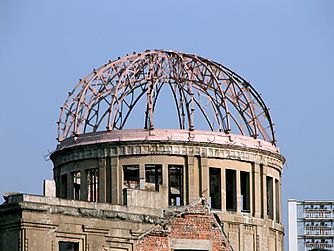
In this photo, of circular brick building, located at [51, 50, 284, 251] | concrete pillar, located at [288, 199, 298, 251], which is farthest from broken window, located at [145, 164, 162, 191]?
Result: concrete pillar, located at [288, 199, 298, 251]

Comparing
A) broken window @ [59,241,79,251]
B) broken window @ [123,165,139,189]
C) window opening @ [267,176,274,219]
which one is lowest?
broken window @ [59,241,79,251]

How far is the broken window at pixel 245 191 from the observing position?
231ft

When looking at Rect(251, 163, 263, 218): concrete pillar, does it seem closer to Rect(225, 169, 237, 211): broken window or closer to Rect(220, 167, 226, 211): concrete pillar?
Rect(225, 169, 237, 211): broken window

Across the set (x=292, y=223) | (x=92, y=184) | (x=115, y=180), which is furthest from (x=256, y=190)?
(x=292, y=223)

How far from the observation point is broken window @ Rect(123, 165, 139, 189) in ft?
224

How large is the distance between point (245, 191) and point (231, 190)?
1.18 metres

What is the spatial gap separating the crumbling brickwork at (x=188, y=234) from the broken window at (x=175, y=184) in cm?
1567

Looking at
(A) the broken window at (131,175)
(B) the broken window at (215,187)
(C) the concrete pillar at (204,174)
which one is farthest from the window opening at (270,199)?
(A) the broken window at (131,175)

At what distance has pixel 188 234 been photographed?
51719 mm

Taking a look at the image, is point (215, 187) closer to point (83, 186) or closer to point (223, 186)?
point (223, 186)

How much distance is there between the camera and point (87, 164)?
69.0m

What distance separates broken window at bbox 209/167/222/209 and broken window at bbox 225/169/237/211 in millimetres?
579

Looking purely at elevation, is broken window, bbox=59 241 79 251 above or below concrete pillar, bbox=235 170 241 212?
below

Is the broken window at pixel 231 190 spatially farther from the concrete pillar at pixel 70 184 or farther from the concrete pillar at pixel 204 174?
the concrete pillar at pixel 70 184
